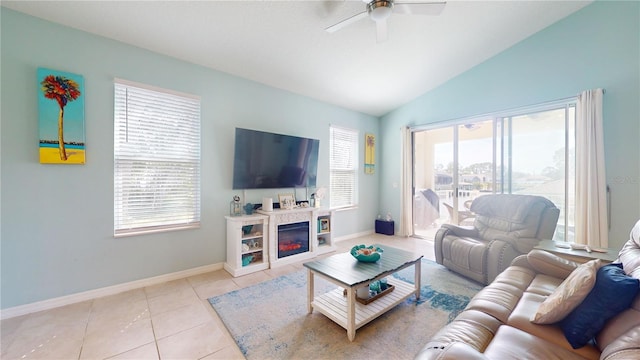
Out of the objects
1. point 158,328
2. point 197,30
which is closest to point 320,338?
point 158,328

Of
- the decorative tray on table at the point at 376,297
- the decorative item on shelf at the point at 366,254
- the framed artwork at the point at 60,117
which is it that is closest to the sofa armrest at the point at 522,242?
the decorative tray on table at the point at 376,297

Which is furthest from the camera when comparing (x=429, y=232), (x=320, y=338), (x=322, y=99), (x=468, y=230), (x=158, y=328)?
(x=429, y=232)

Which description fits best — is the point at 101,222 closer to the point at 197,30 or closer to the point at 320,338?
the point at 197,30

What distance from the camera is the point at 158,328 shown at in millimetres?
2031

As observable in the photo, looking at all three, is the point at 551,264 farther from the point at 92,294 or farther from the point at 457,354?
the point at 92,294

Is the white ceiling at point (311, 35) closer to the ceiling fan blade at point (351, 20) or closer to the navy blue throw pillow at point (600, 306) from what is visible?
the ceiling fan blade at point (351, 20)

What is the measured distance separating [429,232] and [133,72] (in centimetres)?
536

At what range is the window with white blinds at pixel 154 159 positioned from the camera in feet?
8.79

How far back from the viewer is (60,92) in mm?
2334

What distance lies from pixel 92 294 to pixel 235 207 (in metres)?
1.68

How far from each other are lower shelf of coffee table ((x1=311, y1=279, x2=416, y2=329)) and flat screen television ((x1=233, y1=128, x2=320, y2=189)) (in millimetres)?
1956

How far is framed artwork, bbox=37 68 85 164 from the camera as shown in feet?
7.44

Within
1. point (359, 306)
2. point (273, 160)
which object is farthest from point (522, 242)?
point (273, 160)

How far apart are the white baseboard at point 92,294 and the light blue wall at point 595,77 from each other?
4.97 m
